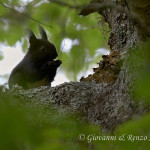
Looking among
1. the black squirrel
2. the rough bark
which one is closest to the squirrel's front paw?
the black squirrel

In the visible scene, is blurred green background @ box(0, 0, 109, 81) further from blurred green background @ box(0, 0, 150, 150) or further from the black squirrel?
the black squirrel

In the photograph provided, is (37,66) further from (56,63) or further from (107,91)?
(107,91)

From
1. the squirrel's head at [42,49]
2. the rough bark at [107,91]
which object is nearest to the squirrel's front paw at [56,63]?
the squirrel's head at [42,49]

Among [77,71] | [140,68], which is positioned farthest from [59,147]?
[77,71]

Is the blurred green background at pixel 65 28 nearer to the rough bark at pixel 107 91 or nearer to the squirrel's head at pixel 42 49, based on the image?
the rough bark at pixel 107 91

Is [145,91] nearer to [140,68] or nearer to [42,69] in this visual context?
[140,68]

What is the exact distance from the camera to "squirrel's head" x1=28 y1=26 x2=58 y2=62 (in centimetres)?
367

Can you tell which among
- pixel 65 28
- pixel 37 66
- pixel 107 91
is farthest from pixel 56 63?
pixel 107 91

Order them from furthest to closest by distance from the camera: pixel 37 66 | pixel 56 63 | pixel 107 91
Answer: pixel 37 66 → pixel 56 63 → pixel 107 91

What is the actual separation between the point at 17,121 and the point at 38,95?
1.66m

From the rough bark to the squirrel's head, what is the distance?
3.79 feet

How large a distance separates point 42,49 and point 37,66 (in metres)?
0.23

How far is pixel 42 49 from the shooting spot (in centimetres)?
371

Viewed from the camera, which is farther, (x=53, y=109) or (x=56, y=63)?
(x=56, y=63)
